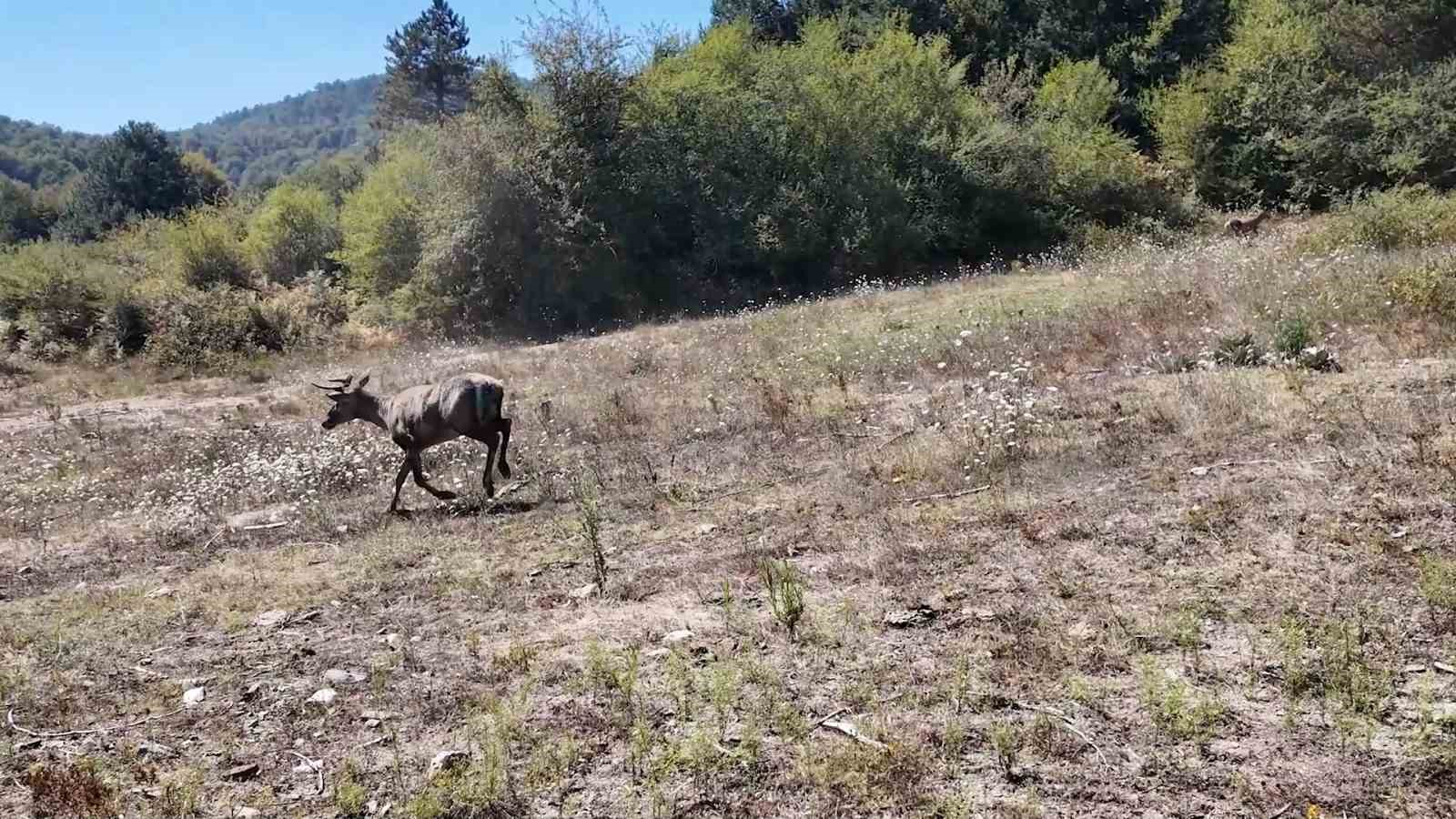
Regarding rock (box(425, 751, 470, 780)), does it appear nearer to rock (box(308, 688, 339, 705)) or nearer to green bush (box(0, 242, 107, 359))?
rock (box(308, 688, 339, 705))

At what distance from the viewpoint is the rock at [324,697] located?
506 centimetres

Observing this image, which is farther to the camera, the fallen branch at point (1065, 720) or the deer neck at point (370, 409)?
the deer neck at point (370, 409)

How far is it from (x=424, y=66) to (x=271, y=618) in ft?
186

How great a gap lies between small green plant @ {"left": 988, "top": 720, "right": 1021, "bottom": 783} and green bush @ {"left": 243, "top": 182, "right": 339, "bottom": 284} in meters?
30.0

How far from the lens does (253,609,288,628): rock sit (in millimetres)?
6363

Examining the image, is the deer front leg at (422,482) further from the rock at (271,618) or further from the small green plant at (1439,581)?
the small green plant at (1439,581)

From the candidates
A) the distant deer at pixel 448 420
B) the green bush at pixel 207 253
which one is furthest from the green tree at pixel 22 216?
the distant deer at pixel 448 420

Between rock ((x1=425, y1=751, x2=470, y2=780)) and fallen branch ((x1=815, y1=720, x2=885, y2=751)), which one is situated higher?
fallen branch ((x1=815, y1=720, x2=885, y2=751))

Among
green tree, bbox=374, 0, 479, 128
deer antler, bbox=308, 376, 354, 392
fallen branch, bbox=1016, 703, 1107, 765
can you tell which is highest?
green tree, bbox=374, 0, 479, 128

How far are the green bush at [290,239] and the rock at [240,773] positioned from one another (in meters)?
A: 28.4

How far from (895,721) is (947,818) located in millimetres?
684

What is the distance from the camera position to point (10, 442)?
48.0ft

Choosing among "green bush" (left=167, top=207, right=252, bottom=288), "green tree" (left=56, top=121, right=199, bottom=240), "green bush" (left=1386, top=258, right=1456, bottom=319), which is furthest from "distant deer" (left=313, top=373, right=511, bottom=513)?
"green tree" (left=56, top=121, right=199, bottom=240)

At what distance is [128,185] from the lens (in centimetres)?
4881
